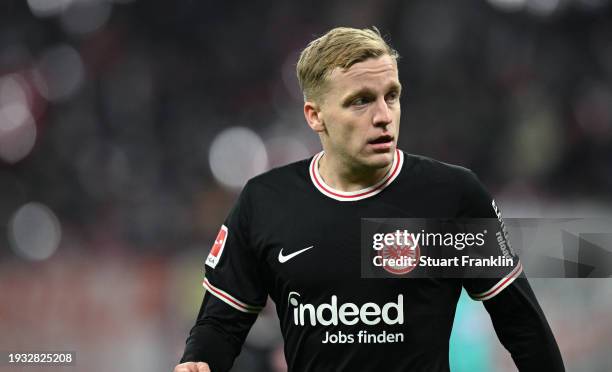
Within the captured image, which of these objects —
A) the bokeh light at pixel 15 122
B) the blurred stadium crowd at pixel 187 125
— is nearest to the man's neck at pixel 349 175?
the blurred stadium crowd at pixel 187 125

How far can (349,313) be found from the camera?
8.30 ft

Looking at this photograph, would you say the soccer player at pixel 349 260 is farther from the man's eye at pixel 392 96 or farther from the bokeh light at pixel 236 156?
the bokeh light at pixel 236 156

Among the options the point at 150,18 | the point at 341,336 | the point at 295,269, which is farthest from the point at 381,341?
the point at 150,18

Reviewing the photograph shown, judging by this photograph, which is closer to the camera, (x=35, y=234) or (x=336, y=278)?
(x=336, y=278)

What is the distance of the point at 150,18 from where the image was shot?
660 cm

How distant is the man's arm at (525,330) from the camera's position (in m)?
2.48

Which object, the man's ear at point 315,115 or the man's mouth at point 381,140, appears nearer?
the man's mouth at point 381,140

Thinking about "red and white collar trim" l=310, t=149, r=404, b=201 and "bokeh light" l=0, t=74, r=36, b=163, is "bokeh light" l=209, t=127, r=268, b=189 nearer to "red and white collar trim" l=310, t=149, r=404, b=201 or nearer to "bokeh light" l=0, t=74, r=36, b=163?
"bokeh light" l=0, t=74, r=36, b=163

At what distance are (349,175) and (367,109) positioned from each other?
25cm

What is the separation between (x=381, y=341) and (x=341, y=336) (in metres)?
0.12

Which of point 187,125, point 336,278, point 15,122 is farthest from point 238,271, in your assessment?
point 15,122

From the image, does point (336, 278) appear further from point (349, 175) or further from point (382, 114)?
point (382, 114)

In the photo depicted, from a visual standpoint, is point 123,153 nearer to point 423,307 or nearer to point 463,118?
point 463,118

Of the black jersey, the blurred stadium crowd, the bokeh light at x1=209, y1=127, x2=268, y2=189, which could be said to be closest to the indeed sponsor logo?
the black jersey
